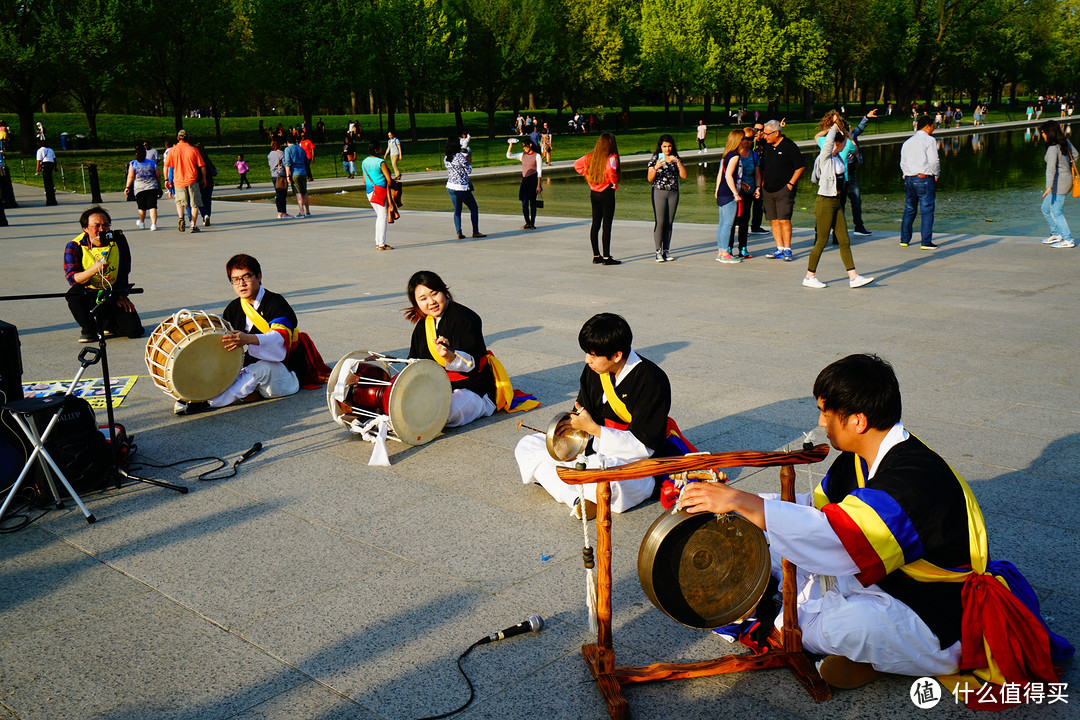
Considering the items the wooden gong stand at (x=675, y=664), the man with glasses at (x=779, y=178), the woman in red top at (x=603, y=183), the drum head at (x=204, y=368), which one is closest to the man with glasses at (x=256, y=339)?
the drum head at (x=204, y=368)

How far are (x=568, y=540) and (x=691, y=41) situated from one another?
65.9 metres

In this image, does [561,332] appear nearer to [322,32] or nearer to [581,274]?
[581,274]

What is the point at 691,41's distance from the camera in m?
65.2

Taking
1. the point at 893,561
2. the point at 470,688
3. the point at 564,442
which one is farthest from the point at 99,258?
the point at 893,561

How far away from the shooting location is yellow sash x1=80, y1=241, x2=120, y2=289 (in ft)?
30.1

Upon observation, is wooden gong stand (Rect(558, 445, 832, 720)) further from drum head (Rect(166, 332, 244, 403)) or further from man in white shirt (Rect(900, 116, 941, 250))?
man in white shirt (Rect(900, 116, 941, 250))

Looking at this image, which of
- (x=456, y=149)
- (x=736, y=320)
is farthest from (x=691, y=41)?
(x=736, y=320)

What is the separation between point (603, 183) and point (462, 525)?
929 centimetres

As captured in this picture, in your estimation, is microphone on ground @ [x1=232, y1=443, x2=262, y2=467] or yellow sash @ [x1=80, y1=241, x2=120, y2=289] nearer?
microphone on ground @ [x1=232, y1=443, x2=262, y2=467]

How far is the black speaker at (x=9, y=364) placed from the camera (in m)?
5.60

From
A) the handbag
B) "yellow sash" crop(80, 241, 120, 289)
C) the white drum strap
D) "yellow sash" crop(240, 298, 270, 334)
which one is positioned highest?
the handbag

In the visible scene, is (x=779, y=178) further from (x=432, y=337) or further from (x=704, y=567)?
(x=704, y=567)

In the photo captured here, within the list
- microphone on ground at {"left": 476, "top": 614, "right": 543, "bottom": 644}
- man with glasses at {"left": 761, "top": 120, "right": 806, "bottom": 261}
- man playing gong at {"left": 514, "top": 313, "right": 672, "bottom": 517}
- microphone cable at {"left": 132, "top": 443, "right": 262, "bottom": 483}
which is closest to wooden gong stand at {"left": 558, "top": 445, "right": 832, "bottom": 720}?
microphone on ground at {"left": 476, "top": 614, "right": 543, "bottom": 644}

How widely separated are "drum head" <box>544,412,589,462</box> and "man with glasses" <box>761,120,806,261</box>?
372 inches
